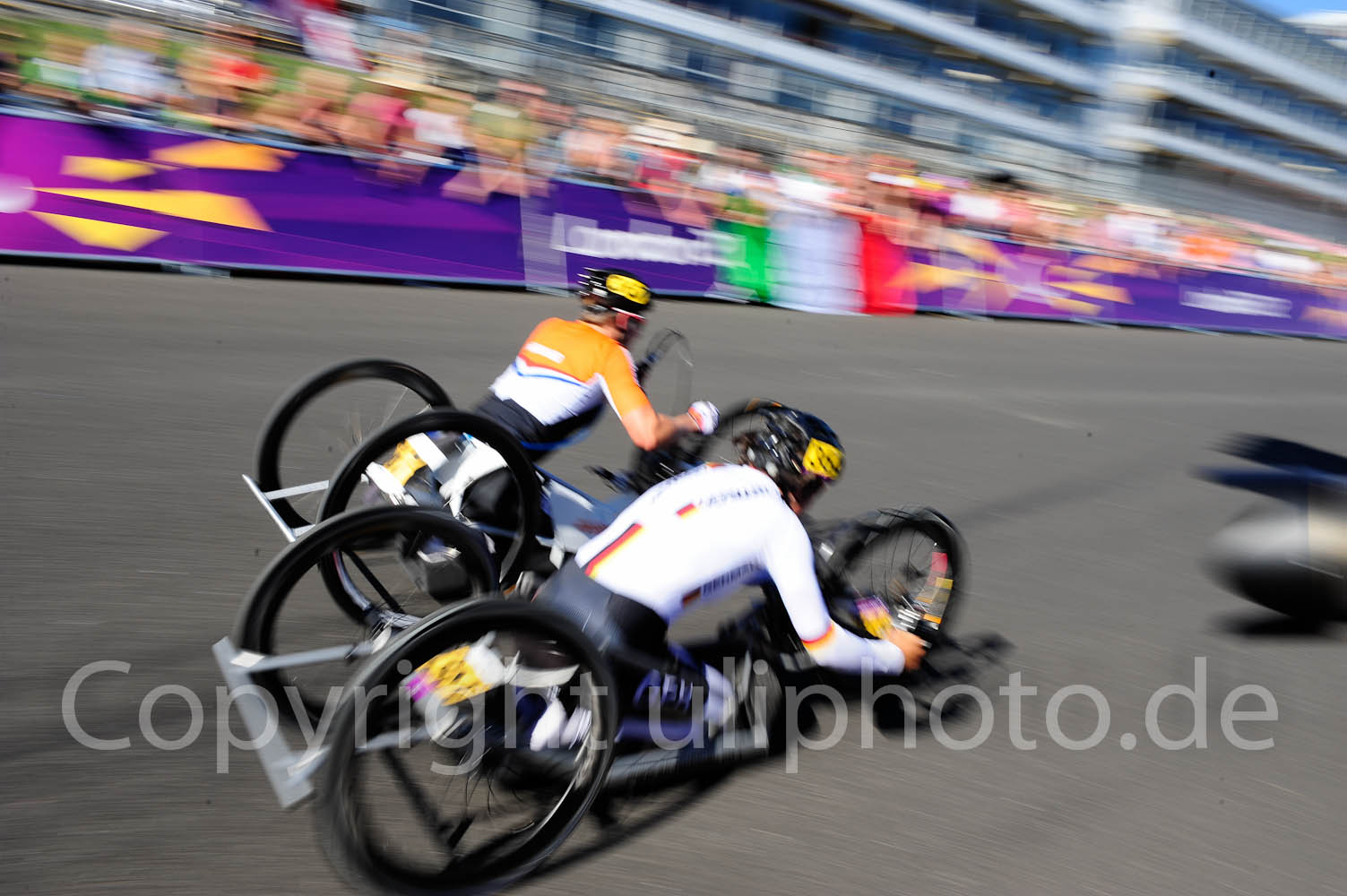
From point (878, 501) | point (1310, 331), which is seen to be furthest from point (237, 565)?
point (1310, 331)

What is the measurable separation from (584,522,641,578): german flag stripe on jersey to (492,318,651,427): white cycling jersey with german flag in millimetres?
1239

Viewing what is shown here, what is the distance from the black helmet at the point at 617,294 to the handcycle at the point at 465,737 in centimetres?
146

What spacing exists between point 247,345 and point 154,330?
0.66 metres

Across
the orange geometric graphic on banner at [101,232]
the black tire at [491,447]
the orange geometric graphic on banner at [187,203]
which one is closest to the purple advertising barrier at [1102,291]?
the orange geometric graphic on banner at [187,203]

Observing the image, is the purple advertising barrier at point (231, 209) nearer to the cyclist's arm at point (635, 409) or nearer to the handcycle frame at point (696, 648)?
the cyclist's arm at point (635, 409)

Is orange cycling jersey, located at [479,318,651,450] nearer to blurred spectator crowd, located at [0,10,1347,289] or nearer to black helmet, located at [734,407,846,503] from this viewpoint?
black helmet, located at [734,407,846,503]

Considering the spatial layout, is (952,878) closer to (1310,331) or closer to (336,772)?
(336,772)

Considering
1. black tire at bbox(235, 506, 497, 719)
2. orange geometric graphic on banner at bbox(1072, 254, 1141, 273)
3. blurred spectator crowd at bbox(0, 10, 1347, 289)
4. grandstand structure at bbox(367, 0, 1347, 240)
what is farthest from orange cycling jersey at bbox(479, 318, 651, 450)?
grandstand structure at bbox(367, 0, 1347, 240)

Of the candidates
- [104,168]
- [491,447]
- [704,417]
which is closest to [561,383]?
[491,447]

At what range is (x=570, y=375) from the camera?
452 cm

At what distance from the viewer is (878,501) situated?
21.6ft

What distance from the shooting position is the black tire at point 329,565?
9.84 feet

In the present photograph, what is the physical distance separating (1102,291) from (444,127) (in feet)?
34.3

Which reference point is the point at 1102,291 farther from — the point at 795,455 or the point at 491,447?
the point at 795,455
